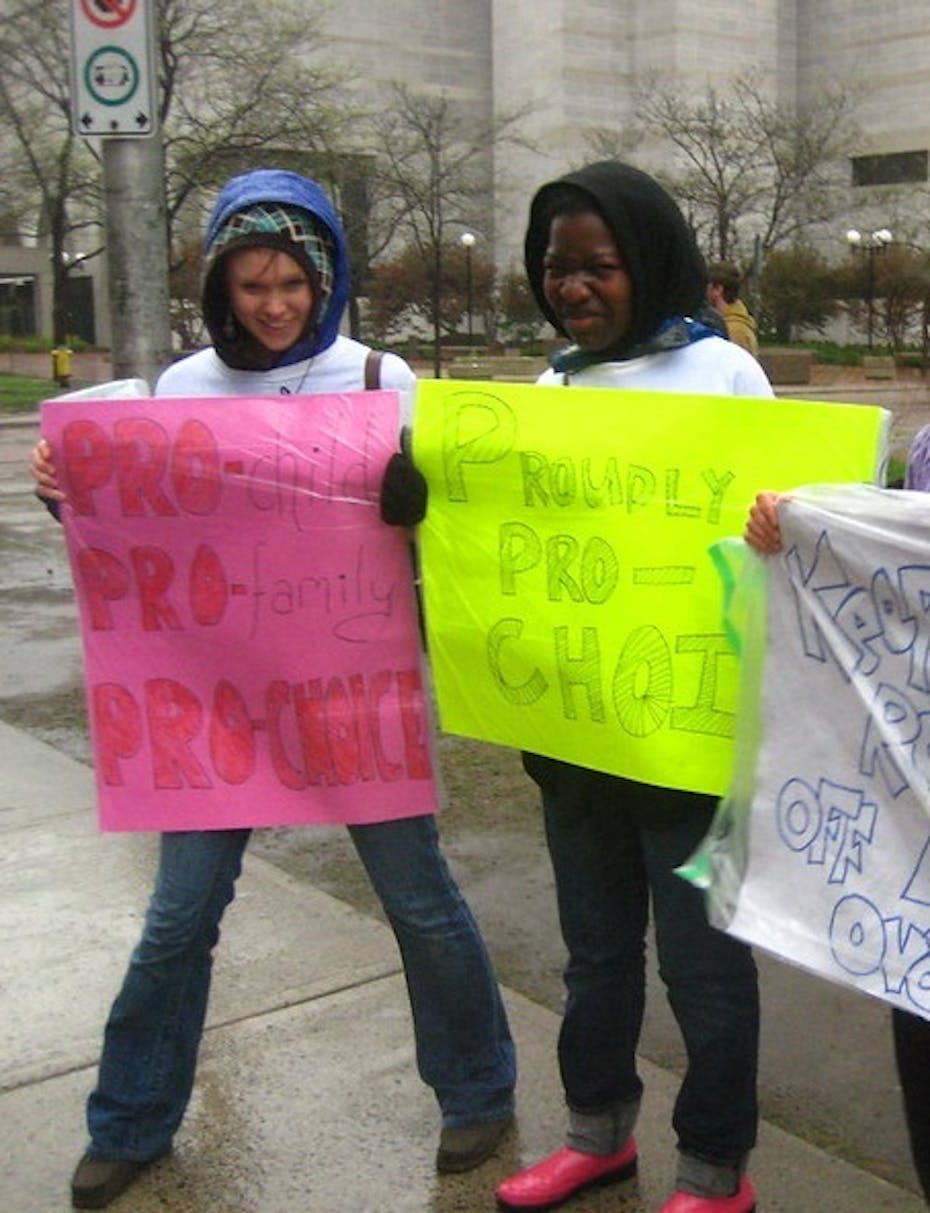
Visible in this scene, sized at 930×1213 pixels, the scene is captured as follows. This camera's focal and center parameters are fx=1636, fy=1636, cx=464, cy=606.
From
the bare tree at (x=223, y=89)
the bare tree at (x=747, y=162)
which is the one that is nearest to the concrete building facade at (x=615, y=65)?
the bare tree at (x=747, y=162)

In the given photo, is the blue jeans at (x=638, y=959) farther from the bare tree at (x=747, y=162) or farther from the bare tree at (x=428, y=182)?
the bare tree at (x=747, y=162)

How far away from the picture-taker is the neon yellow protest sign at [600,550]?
8.84ft

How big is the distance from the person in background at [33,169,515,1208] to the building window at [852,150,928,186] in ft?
172

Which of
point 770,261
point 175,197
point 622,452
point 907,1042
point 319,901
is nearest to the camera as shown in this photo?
point 907,1042

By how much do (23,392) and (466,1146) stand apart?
35013 mm

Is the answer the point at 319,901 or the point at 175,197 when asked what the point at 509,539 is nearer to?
the point at 319,901

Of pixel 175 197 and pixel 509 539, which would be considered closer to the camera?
pixel 509 539

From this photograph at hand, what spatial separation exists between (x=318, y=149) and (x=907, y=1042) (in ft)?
97.1

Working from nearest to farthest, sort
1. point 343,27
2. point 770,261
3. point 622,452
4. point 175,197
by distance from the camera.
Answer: point 622,452
point 175,197
point 770,261
point 343,27

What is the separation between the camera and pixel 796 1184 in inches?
120

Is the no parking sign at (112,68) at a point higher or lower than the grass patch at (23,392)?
higher

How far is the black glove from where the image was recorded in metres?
2.97

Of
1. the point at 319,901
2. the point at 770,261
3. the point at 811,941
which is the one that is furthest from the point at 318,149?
the point at 811,941

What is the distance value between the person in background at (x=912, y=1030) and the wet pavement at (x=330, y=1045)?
17.3 inches
